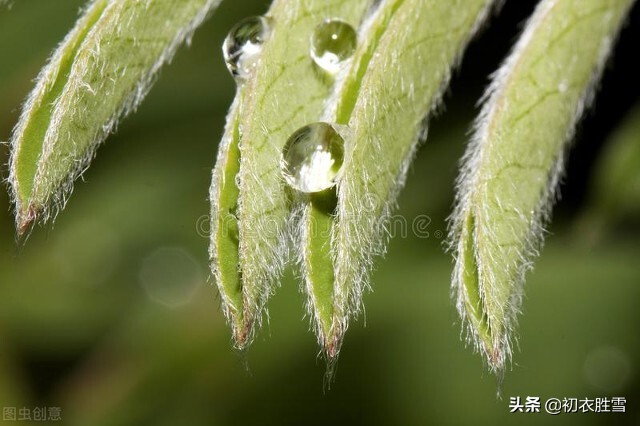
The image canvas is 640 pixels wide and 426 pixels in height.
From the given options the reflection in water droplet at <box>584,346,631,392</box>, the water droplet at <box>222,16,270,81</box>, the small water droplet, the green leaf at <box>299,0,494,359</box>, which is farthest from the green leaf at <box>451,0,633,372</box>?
the reflection in water droplet at <box>584,346,631,392</box>

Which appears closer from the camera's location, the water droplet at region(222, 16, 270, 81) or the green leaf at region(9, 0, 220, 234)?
the green leaf at region(9, 0, 220, 234)

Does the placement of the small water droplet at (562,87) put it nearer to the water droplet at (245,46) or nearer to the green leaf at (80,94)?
the water droplet at (245,46)

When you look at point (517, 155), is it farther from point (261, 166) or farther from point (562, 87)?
point (261, 166)

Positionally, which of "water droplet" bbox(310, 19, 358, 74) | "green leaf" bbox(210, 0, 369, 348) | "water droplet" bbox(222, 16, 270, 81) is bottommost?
"green leaf" bbox(210, 0, 369, 348)

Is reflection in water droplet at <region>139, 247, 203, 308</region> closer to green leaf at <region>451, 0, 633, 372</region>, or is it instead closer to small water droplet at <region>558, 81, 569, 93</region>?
green leaf at <region>451, 0, 633, 372</region>

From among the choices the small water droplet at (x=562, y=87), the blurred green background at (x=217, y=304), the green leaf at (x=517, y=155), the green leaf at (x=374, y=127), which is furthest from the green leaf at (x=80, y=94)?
the blurred green background at (x=217, y=304)

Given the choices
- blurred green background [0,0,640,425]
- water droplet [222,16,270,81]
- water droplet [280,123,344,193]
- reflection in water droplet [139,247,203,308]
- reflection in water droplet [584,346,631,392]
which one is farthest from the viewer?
reflection in water droplet [139,247,203,308]
